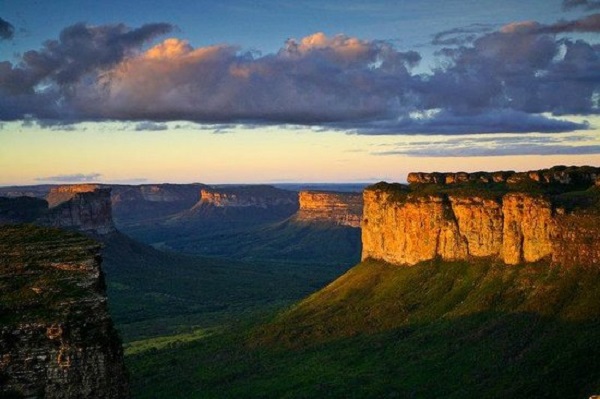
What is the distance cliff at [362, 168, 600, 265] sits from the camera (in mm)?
107188

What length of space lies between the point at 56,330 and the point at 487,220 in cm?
10251

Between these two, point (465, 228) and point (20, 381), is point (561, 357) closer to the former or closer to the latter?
point (465, 228)

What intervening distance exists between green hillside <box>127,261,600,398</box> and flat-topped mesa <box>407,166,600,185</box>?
70.7 ft

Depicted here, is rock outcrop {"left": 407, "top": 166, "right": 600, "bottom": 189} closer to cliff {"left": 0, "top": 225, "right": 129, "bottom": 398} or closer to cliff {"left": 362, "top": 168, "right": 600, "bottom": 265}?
cliff {"left": 362, "top": 168, "right": 600, "bottom": 265}

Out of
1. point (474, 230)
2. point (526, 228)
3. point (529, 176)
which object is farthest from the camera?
point (529, 176)

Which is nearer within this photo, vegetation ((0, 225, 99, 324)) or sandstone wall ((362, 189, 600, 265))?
vegetation ((0, 225, 99, 324))

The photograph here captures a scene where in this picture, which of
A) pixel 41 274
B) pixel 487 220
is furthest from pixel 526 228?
pixel 41 274

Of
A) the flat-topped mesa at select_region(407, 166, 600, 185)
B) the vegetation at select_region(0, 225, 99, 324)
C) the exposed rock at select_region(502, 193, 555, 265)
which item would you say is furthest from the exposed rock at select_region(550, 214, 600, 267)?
the vegetation at select_region(0, 225, 99, 324)

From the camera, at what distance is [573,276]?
4033 inches

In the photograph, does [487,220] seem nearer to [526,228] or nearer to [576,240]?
[526,228]

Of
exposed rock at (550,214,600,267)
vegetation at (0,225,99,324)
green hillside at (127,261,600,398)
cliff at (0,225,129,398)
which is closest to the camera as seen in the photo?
cliff at (0,225,129,398)

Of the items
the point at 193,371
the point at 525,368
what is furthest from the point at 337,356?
the point at 525,368

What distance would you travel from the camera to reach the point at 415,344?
109 meters

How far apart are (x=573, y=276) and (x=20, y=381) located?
3368 inches
